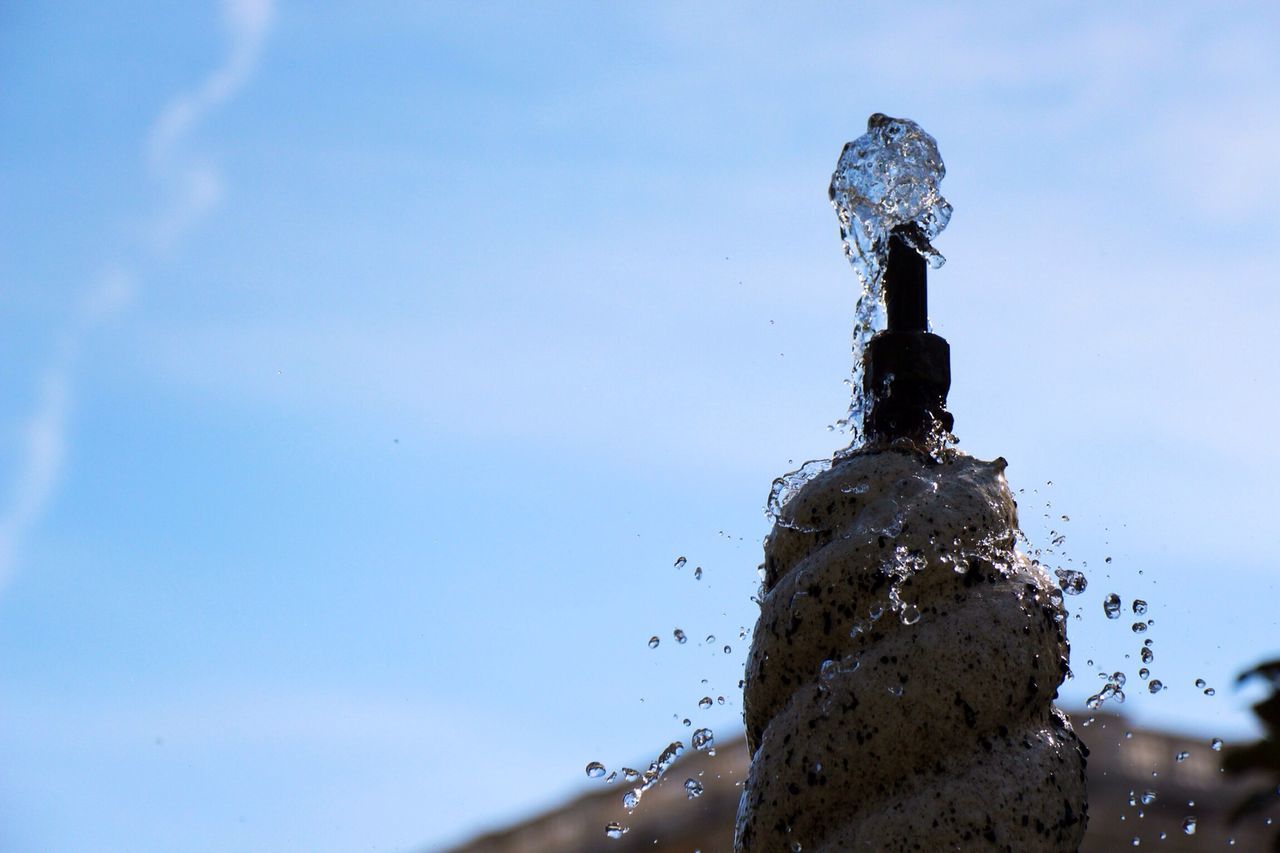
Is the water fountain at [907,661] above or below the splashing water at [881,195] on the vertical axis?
below

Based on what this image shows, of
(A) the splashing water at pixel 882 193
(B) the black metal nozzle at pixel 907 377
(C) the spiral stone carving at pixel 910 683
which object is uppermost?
(A) the splashing water at pixel 882 193

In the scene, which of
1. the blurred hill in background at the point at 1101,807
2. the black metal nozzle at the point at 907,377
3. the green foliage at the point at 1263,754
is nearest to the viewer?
the black metal nozzle at the point at 907,377

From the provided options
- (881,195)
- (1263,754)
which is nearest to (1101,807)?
(1263,754)

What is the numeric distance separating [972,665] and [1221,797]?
12.6 metres

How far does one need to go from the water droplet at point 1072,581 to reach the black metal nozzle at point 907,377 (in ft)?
1.32

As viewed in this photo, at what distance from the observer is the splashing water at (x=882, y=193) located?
417 cm

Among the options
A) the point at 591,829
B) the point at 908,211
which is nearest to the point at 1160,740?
the point at 591,829

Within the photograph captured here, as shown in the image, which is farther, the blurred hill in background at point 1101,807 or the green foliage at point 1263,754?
the blurred hill in background at point 1101,807

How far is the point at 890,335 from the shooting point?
144 inches

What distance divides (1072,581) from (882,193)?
3.65ft

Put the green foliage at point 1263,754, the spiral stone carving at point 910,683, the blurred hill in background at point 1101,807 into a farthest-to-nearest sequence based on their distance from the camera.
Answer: the blurred hill in background at point 1101,807
the green foliage at point 1263,754
the spiral stone carving at point 910,683

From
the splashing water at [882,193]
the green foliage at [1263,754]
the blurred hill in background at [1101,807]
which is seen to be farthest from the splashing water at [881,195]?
the green foliage at [1263,754]

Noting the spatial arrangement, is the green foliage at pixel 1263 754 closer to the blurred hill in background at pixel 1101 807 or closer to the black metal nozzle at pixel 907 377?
the blurred hill in background at pixel 1101 807

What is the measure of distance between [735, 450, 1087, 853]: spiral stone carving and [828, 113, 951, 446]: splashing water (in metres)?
0.80
